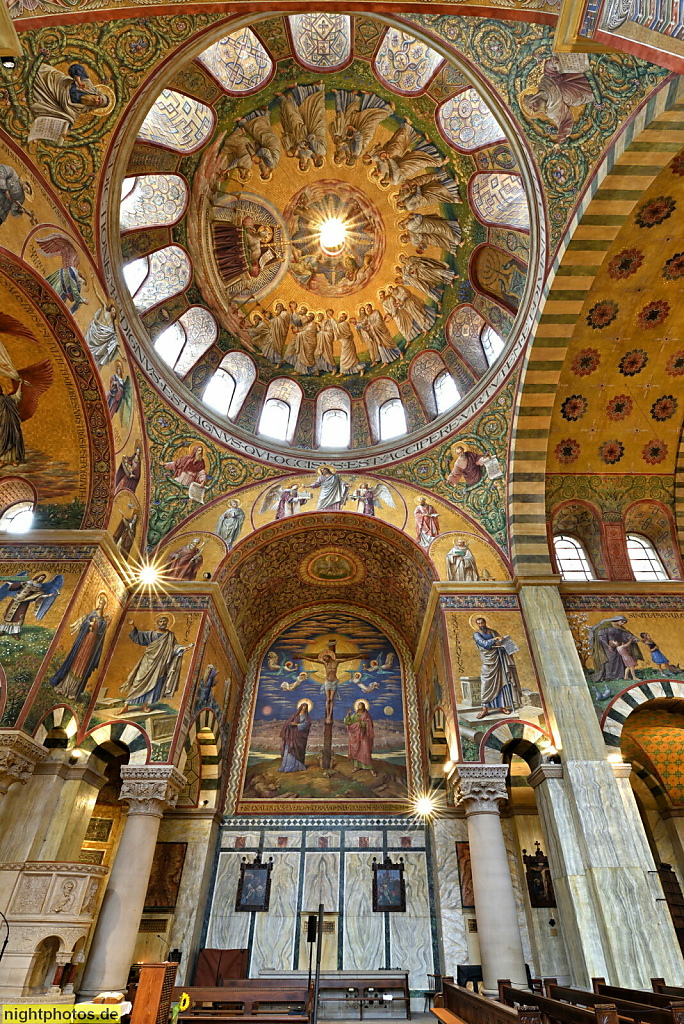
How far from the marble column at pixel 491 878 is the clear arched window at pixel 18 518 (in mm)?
10755

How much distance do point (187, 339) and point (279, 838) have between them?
13.5 meters

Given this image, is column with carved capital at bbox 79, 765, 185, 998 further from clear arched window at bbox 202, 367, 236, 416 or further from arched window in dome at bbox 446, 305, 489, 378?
arched window in dome at bbox 446, 305, 489, 378

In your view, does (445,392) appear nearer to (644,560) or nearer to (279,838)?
(644,560)

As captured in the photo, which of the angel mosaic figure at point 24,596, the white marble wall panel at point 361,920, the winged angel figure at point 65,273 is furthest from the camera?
the white marble wall panel at point 361,920

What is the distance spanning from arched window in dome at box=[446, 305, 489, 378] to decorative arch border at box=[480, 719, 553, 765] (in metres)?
8.86

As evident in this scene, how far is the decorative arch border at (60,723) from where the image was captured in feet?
35.0

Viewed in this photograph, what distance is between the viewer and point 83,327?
12.2m

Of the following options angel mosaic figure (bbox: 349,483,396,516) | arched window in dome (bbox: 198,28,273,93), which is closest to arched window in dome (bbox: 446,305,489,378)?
angel mosaic figure (bbox: 349,483,396,516)

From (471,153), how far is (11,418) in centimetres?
1204

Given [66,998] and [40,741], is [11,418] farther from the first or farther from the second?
[66,998]

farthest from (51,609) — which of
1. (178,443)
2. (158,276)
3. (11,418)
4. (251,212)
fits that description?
(251,212)

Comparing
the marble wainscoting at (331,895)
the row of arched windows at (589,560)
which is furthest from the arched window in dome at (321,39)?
the marble wainscoting at (331,895)

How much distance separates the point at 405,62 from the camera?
13.1 metres

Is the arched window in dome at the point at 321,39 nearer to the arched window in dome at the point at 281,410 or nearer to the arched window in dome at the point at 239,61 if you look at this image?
the arched window in dome at the point at 239,61
